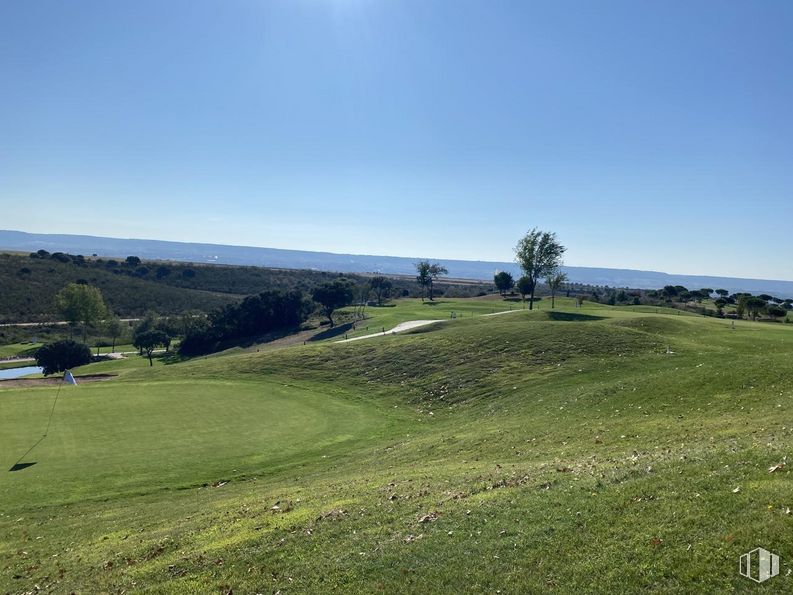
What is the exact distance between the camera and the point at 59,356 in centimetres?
6900

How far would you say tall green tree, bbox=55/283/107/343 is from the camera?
94.4 meters

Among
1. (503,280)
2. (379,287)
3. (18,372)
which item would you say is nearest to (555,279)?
(503,280)

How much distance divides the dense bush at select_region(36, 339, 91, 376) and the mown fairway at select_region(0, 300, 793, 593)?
35.5 meters

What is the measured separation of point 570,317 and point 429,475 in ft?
140

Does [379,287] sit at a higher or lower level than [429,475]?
higher

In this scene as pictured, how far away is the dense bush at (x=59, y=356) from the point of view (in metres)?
68.5

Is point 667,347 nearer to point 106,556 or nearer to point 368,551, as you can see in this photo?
point 368,551

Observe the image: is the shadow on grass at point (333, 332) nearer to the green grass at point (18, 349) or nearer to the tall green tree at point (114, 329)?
the tall green tree at point (114, 329)

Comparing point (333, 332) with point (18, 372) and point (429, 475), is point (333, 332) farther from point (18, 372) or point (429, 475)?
point (429, 475)

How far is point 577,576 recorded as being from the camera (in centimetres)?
914

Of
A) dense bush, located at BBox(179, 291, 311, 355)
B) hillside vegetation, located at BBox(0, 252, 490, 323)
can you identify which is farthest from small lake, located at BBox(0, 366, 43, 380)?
hillside vegetation, located at BBox(0, 252, 490, 323)

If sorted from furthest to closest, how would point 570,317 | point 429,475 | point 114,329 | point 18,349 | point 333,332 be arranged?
point 114,329 < point 18,349 < point 333,332 < point 570,317 < point 429,475

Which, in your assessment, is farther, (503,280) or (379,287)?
(379,287)

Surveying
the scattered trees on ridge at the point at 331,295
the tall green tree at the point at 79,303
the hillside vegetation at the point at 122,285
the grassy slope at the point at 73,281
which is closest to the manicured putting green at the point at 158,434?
the scattered trees on ridge at the point at 331,295
